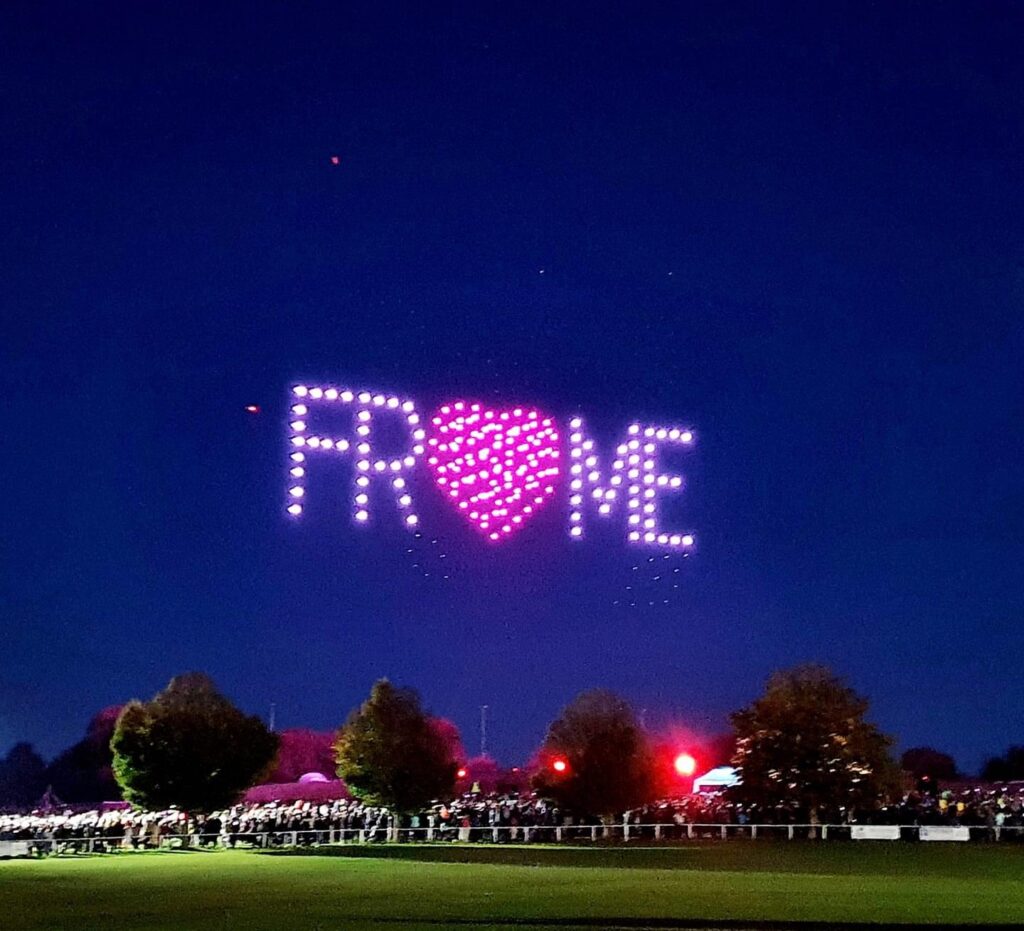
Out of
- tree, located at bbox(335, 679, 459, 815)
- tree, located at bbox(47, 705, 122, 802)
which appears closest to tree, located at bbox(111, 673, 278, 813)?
tree, located at bbox(335, 679, 459, 815)

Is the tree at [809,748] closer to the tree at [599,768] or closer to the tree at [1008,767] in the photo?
the tree at [599,768]

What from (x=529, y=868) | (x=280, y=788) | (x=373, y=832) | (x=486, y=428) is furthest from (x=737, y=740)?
(x=486, y=428)

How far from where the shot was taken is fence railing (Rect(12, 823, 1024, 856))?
52.2m

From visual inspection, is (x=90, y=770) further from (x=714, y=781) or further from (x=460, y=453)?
(x=460, y=453)

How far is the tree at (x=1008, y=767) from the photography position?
478 feet

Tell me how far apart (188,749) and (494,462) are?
31178mm

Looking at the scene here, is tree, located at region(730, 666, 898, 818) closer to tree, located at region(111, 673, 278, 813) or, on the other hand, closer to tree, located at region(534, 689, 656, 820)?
tree, located at region(534, 689, 656, 820)

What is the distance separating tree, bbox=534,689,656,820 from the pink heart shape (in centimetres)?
3364

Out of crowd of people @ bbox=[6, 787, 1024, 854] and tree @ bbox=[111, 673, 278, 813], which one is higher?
tree @ bbox=[111, 673, 278, 813]

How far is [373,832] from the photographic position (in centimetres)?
5891

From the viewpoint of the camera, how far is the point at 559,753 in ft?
203

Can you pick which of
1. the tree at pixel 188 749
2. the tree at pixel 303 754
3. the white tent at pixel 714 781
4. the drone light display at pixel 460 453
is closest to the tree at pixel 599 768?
the tree at pixel 188 749

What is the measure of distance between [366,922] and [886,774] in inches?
1881

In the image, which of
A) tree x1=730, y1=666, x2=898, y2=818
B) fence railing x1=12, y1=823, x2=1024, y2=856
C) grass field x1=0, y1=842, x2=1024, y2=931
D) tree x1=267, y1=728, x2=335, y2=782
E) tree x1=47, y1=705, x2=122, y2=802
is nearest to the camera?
grass field x1=0, y1=842, x2=1024, y2=931
